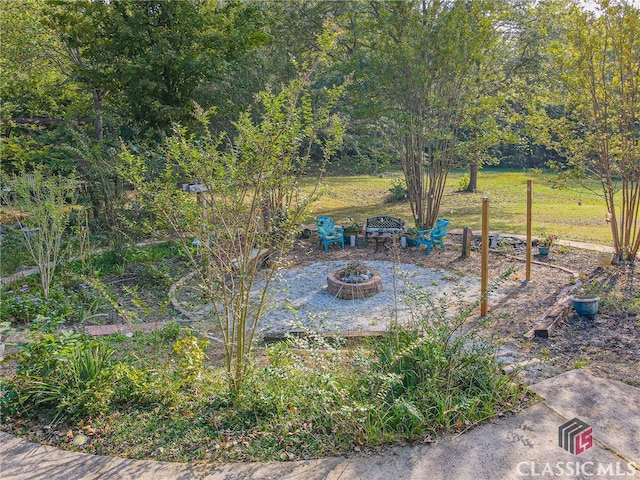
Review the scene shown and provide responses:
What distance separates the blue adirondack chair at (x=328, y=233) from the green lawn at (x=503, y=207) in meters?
0.54

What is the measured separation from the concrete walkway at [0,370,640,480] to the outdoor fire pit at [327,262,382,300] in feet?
10.7

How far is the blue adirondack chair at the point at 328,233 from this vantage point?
859 centimetres

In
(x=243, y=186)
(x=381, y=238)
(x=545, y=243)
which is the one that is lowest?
(x=545, y=243)

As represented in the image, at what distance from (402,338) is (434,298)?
2466 mm

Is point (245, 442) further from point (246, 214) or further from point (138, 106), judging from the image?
point (138, 106)

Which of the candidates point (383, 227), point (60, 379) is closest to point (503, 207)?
point (383, 227)

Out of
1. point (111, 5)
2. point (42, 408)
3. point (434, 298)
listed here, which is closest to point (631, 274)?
point (434, 298)

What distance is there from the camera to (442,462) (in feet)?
9.14

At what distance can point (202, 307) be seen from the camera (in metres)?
5.96

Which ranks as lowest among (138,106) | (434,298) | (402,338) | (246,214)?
(434,298)

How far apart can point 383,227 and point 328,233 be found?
0.98 meters

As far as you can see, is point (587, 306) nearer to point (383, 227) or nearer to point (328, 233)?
point (383, 227)

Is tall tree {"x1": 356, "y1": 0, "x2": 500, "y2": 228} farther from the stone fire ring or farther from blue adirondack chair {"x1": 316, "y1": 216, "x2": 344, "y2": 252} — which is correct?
the stone fire ring

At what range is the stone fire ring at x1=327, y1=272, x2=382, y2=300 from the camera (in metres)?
6.33
